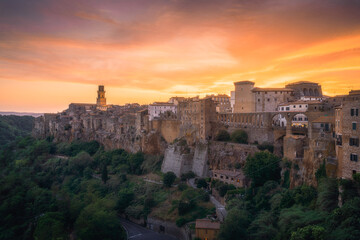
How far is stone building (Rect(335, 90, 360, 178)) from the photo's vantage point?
15984mm

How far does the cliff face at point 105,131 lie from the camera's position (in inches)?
1501

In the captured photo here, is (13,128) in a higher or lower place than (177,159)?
higher

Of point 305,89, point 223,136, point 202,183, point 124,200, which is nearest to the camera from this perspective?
point 202,183

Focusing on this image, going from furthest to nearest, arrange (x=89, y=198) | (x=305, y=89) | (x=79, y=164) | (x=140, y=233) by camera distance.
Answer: (x=79, y=164), (x=305, y=89), (x=89, y=198), (x=140, y=233)

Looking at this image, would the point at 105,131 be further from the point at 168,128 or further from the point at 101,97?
the point at 101,97

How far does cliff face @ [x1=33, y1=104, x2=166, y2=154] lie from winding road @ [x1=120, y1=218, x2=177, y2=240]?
38.4 feet

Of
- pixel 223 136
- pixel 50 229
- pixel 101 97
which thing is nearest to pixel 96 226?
pixel 50 229

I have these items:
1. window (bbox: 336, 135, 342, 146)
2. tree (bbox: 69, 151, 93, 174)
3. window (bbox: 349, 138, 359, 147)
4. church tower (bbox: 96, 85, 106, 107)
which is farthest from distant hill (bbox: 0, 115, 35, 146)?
window (bbox: 349, 138, 359, 147)

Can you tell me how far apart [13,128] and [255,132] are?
236 ft

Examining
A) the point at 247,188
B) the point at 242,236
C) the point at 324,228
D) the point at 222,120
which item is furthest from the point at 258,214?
the point at 222,120

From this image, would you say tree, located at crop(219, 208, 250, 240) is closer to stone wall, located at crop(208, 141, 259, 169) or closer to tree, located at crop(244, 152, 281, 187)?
tree, located at crop(244, 152, 281, 187)

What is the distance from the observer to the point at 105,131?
4912 cm

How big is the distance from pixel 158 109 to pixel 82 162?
1682 cm

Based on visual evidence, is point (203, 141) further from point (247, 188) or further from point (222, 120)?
point (247, 188)
